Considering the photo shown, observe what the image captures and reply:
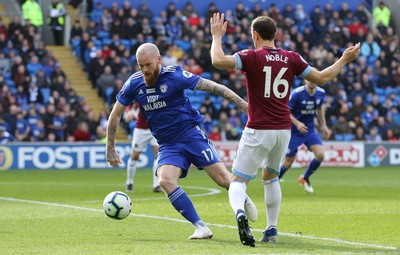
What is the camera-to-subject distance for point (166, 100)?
1152 centimetres

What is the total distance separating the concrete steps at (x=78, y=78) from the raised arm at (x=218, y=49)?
76.0ft

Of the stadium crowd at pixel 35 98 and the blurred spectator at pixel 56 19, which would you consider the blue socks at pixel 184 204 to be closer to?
the stadium crowd at pixel 35 98

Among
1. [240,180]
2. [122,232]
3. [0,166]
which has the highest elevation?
[240,180]

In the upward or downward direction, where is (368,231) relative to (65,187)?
upward

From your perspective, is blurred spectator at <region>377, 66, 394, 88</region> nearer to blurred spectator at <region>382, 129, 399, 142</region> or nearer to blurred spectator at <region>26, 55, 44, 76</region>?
blurred spectator at <region>382, 129, 399, 142</region>

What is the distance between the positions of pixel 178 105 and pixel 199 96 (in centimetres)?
2306

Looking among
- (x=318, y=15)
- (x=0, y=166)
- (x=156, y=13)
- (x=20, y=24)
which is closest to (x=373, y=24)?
(x=318, y=15)

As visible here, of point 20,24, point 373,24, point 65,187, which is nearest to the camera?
point 65,187

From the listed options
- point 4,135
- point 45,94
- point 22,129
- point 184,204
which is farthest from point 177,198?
point 45,94

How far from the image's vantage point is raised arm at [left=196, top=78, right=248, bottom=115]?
11.0 metres

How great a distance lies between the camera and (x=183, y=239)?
1123 cm

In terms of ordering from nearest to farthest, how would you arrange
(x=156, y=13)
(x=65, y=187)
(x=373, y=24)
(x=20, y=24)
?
(x=65, y=187)
(x=20, y=24)
(x=156, y=13)
(x=373, y=24)

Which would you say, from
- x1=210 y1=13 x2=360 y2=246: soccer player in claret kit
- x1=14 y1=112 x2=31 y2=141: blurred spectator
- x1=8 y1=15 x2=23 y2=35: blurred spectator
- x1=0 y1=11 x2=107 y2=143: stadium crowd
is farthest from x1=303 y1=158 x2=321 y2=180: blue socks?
x1=8 y1=15 x2=23 y2=35: blurred spectator

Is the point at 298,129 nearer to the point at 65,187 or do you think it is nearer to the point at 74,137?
the point at 65,187
